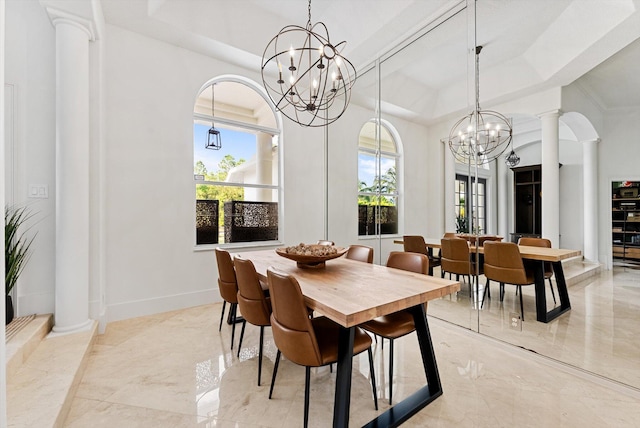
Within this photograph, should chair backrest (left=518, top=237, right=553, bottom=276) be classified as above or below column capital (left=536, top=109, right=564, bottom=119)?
below

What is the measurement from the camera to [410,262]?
220 cm

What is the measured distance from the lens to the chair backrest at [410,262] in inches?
83.3

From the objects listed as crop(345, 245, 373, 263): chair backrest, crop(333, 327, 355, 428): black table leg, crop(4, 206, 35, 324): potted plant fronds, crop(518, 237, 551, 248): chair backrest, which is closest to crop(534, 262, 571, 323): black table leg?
crop(518, 237, 551, 248): chair backrest

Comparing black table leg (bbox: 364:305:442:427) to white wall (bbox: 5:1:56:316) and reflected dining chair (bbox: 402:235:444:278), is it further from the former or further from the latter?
white wall (bbox: 5:1:56:316)

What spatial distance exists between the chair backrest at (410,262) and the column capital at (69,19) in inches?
133

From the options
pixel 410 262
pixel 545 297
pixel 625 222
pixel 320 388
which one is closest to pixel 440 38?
pixel 625 222

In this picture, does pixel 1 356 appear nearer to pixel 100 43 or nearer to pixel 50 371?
pixel 50 371

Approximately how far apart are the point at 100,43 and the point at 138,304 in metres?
2.72

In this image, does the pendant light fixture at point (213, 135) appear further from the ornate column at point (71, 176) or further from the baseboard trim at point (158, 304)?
the baseboard trim at point (158, 304)

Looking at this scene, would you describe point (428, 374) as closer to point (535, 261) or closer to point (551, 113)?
point (535, 261)

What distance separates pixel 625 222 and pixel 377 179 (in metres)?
2.59

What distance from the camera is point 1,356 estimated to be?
34.3 inches

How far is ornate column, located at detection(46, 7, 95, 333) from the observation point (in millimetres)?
2416

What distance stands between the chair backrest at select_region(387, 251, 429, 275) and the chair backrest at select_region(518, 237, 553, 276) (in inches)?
41.3
